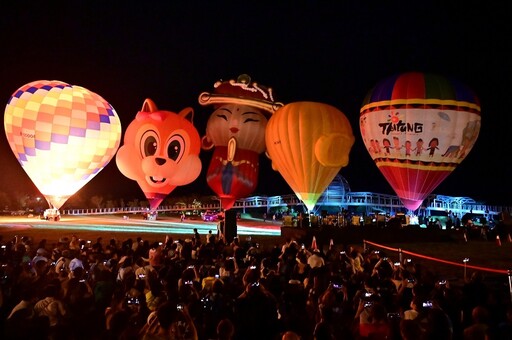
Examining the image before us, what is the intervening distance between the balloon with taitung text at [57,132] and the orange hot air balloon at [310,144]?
19.0ft

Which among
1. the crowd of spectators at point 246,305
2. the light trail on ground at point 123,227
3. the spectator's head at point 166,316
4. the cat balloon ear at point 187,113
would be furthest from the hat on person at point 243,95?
the spectator's head at point 166,316

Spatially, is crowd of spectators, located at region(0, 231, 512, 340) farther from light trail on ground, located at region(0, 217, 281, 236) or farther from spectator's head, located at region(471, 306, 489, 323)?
light trail on ground, located at region(0, 217, 281, 236)

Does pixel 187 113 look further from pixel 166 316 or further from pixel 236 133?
pixel 166 316

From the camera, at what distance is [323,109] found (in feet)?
49.6

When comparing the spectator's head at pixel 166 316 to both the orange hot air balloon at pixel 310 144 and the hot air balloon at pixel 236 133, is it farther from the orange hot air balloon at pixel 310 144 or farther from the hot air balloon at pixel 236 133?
the hot air balloon at pixel 236 133

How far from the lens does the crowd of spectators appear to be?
3141 millimetres

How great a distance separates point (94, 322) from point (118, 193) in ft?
185

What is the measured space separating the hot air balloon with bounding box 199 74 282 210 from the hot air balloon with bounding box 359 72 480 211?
4249 millimetres

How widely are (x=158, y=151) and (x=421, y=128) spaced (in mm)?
8708

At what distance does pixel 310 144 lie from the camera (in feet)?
48.3

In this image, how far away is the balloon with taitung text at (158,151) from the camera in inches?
587

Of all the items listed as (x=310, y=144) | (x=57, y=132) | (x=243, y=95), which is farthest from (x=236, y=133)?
(x=57, y=132)

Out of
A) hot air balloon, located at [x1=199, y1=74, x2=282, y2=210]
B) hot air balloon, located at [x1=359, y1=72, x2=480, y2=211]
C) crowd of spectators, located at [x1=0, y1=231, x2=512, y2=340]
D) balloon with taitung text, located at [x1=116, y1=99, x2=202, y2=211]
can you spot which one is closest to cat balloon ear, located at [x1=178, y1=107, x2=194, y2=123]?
balloon with taitung text, located at [x1=116, y1=99, x2=202, y2=211]

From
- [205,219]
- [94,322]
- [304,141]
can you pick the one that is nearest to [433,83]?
[304,141]
